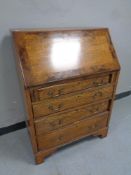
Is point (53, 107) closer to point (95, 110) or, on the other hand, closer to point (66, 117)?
point (66, 117)

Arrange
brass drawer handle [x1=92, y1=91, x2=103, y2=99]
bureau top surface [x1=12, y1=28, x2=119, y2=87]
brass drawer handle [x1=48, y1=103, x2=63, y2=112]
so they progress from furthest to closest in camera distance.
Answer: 1. brass drawer handle [x1=92, y1=91, x2=103, y2=99]
2. brass drawer handle [x1=48, y1=103, x2=63, y2=112]
3. bureau top surface [x1=12, y1=28, x2=119, y2=87]

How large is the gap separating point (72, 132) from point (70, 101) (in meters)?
0.36

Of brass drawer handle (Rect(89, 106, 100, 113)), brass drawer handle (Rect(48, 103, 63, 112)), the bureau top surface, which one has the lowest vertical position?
brass drawer handle (Rect(89, 106, 100, 113))

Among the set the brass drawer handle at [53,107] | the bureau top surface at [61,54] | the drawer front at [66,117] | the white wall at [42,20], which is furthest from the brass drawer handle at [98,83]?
the white wall at [42,20]

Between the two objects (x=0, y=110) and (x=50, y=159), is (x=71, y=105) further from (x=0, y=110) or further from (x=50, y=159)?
(x=0, y=110)

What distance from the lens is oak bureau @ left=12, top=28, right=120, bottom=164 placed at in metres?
1.08

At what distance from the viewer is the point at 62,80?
1096mm

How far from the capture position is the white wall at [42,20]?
4.15ft

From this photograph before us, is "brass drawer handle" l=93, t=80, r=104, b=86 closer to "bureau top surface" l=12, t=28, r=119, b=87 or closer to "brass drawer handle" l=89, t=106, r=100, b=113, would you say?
"bureau top surface" l=12, t=28, r=119, b=87

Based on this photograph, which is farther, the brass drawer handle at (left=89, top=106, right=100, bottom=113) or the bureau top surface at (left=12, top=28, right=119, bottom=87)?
the brass drawer handle at (left=89, top=106, right=100, bottom=113)

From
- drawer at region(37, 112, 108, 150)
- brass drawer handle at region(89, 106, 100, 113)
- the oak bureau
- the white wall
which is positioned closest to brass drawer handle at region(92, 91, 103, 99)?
the oak bureau

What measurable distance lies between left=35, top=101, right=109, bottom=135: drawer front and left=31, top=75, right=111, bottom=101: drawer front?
7.8 inches

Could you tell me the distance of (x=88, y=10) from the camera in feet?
4.94

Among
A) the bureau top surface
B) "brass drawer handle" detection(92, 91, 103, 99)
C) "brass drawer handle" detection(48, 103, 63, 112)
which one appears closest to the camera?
the bureau top surface
